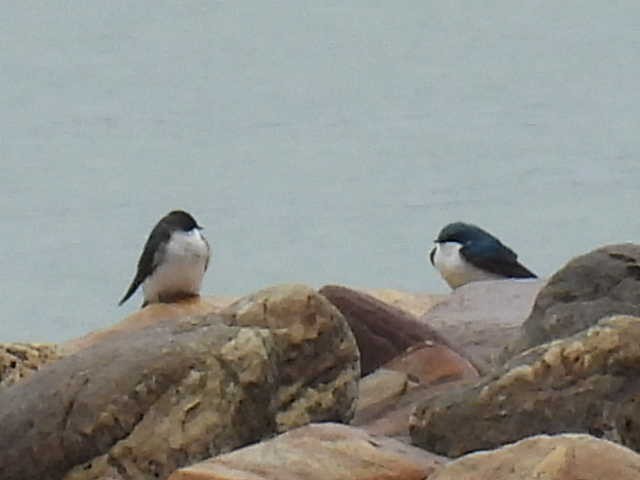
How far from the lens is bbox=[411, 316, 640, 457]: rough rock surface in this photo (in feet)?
16.5

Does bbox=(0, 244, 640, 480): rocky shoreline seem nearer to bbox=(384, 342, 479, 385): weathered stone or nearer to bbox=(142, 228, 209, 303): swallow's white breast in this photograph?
bbox=(384, 342, 479, 385): weathered stone

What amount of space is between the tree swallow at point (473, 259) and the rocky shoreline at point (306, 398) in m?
4.29

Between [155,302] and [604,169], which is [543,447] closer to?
[155,302]

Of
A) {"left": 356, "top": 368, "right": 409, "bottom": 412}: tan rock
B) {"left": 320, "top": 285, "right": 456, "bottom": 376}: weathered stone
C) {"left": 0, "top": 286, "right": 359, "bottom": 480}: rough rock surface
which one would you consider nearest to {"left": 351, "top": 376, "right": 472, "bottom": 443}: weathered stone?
{"left": 356, "top": 368, "right": 409, "bottom": 412}: tan rock

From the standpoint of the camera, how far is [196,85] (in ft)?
67.6

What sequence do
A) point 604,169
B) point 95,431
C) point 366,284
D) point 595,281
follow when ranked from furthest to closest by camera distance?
point 604,169 → point 366,284 → point 595,281 → point 95,431

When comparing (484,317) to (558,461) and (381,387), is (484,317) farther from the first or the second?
(558,461)

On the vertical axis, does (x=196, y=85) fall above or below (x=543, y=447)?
below

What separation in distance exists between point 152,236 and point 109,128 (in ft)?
27.8

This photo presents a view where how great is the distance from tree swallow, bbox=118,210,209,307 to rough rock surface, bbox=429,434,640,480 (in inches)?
216

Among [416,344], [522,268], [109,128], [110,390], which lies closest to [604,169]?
[109,128]

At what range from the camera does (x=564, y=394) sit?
5.05 meters

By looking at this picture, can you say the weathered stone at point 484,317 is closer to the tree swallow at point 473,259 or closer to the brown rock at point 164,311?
the brown rock at point 164,311

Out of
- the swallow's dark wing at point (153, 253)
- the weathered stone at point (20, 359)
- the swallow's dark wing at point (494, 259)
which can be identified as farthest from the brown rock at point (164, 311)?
the weathered stone at point (20, 359)
